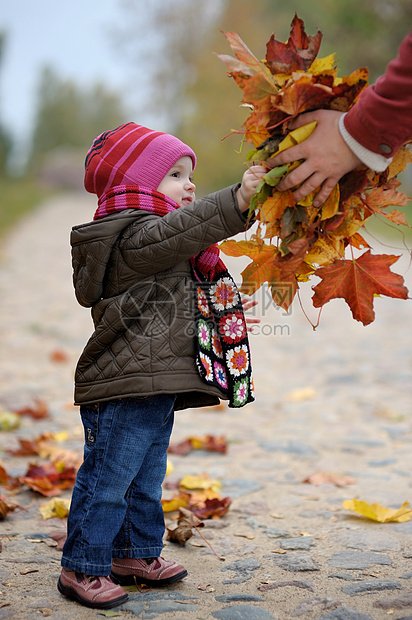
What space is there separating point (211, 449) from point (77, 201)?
2147cm

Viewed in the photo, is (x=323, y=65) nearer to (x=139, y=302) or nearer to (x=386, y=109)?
(x=386, y=109)

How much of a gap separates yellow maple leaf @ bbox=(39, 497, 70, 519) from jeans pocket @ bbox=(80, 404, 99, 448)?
0.70m

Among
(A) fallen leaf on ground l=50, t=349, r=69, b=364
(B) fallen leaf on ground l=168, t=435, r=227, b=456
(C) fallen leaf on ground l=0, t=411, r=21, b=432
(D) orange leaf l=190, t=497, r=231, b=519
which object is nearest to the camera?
(D) orange leaf l=190, t=497, r=231, b=519

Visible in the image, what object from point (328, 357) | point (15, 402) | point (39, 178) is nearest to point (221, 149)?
point (39, 178)

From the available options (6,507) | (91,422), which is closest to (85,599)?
(91,422)

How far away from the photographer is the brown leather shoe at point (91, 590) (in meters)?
1.92

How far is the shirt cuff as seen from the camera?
1.67m

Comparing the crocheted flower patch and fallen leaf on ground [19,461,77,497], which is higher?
the crocheted flower patch

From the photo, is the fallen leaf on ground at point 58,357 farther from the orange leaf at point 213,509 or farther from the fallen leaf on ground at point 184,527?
the fallen leaf on ground at point 184,527

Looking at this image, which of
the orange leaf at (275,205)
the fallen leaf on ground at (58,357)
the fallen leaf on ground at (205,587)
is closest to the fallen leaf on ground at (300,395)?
the fallen leaf on ground at (58,357)

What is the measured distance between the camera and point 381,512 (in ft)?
8.51

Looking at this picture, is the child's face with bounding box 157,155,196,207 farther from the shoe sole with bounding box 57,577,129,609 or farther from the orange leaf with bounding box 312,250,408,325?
the shoe sole with bounding box 57,577,129,609

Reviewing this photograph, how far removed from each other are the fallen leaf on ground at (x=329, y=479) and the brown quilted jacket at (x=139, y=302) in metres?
1.33

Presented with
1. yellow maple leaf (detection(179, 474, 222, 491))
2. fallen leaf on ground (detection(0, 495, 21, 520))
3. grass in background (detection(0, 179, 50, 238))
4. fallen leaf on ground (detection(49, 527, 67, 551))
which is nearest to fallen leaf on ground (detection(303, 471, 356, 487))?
yellow maple leaf (detection(179, 474, 222, 491))
